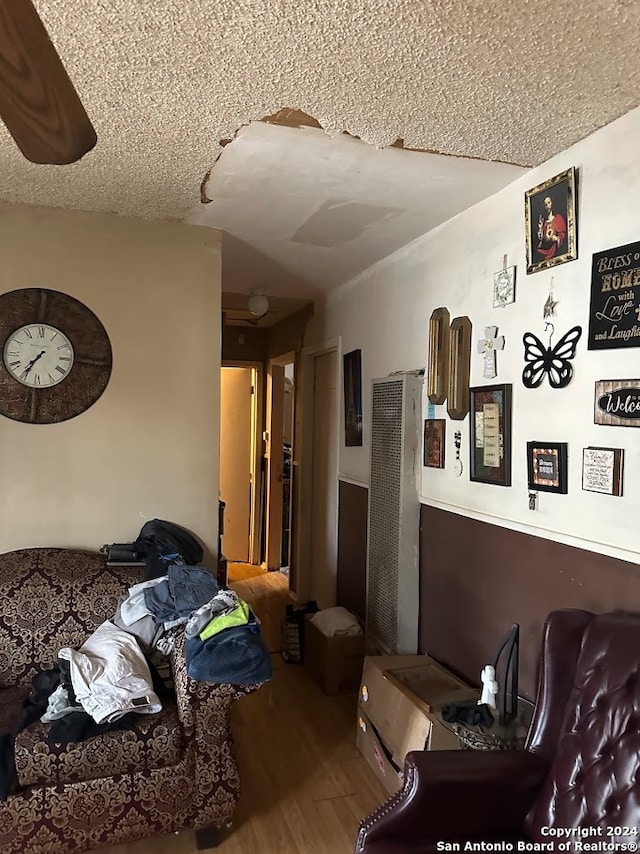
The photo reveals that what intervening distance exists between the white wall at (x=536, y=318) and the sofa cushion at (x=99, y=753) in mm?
1471

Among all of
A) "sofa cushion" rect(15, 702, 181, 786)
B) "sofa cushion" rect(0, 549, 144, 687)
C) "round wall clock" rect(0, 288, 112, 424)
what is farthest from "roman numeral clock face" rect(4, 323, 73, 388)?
"sofa cushion" rect(15, 702, 181, 786)

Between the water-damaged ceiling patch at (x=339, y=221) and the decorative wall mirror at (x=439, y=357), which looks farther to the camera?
the decorative wall mirror at (x=439, y=357)

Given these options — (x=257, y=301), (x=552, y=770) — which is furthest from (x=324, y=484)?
(x=552, y=770)

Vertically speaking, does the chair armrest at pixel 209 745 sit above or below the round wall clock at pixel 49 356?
below

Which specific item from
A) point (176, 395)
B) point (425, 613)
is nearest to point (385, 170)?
point (176, 395)

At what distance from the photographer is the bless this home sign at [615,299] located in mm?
1855

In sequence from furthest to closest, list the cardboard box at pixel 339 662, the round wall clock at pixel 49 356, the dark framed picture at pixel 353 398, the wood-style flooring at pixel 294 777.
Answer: the dark framed picture at pixel 353 398 → the cardboard box at pixel 339 662 → the round wall clock at pixel 49 356 → the wood-style flooring at pixel 294 777

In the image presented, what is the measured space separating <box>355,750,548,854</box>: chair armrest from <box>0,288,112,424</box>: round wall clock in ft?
7.08

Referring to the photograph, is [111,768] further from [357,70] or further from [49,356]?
[357,70]

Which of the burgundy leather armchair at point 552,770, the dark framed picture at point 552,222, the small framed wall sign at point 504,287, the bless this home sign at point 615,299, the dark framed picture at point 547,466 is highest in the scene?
the dark framed picture at point 552,222

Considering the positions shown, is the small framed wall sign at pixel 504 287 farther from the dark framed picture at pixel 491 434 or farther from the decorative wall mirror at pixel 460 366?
the dark framed picture at pixel 491 434

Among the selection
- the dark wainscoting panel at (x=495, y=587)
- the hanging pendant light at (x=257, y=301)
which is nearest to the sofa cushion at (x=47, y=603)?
the dark wainscoting panel at (x=495, y=587)

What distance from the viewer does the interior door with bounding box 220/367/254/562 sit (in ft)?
21.0

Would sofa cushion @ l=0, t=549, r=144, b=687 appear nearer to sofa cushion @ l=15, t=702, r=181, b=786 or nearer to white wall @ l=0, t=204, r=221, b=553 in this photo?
white wall @ l=0, t=204, r=221, b=553
